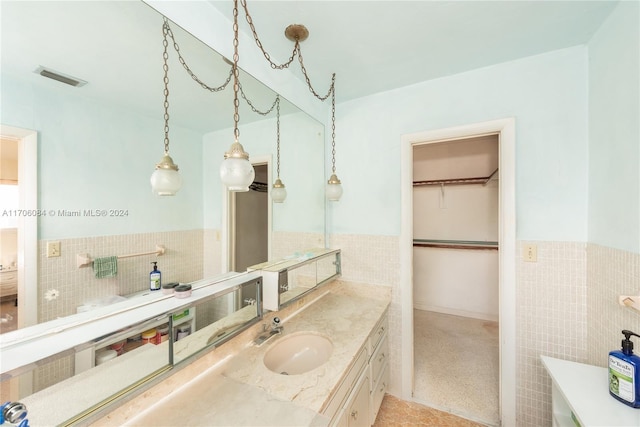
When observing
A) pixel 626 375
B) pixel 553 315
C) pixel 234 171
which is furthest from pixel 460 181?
pixel 234 171

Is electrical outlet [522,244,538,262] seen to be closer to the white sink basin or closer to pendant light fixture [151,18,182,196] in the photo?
the white sink basin

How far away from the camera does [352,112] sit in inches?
83.0

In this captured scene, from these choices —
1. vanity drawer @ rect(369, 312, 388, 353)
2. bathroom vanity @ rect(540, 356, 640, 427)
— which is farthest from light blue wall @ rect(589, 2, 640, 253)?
vanity drawer @ rect(369, 312, 388, 353)

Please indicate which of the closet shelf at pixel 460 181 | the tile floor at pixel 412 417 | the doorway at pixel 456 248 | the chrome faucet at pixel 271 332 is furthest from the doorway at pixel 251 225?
the closet shelf at pixel 460 181

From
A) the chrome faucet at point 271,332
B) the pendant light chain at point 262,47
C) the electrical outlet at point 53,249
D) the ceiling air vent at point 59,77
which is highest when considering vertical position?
the pendant light chain at point 262,47

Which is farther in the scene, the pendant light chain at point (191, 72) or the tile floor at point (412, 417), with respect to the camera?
the tile floor at point (412, 417)

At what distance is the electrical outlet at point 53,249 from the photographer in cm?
67

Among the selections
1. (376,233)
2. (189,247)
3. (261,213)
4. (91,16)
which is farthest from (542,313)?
(91,16)

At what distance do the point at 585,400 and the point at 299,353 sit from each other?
4.32 ft

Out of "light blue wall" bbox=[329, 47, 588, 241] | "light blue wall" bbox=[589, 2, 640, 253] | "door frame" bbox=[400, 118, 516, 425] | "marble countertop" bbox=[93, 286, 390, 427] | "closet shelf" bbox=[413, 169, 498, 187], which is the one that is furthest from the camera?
"closet shelf" bbox=[413, 169, 498, 187]

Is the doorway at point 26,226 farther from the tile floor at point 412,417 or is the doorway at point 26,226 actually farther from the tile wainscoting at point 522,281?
the tile floor at point 412,417

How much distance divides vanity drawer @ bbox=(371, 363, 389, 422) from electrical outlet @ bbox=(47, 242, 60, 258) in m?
1.67

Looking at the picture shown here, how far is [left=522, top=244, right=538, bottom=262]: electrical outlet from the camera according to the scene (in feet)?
5.10

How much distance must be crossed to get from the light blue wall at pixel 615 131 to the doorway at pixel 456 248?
139 cm
